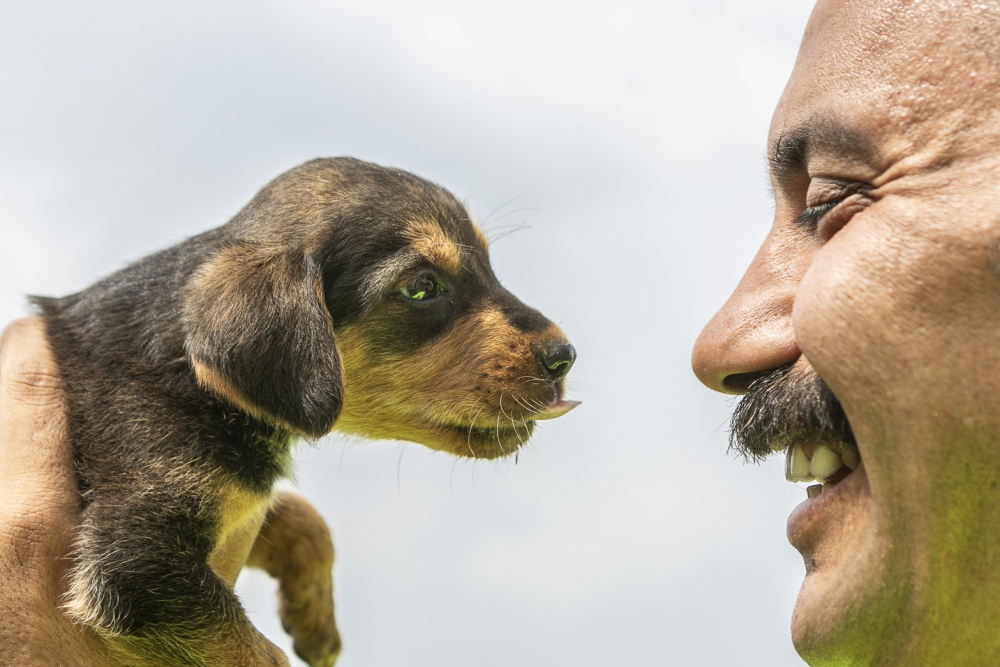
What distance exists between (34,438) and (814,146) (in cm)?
290

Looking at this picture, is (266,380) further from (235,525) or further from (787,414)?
(787,414)

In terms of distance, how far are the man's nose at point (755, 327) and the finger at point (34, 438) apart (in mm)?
2307

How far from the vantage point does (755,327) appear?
2.75 meters

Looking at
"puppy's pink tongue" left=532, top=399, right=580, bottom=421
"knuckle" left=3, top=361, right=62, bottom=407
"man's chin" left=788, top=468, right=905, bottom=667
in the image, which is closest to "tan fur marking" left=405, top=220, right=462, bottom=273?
"puppy's pink tongue" left=532, top=399, right=580, bottom=421

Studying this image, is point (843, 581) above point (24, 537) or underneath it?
above

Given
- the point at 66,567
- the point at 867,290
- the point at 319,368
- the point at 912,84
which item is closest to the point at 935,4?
the point at 912,84

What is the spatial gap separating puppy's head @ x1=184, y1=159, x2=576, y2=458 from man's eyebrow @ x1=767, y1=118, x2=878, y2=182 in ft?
4.34

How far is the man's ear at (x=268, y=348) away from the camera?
3.23 m

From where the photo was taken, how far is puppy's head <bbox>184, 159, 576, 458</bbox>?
379 centimetres

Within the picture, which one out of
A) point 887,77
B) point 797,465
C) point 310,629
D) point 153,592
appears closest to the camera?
point 887,77

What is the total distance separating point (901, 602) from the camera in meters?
2.38

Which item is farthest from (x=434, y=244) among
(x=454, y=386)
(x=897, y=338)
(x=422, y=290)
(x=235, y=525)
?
(x=897, y=338)

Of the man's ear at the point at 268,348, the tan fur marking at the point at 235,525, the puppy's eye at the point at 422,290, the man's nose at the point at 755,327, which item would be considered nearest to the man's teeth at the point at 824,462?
the man's nose at the point at 755,327

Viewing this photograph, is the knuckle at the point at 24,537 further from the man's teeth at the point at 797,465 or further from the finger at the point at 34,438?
the man's teeth at the point at 797,465
